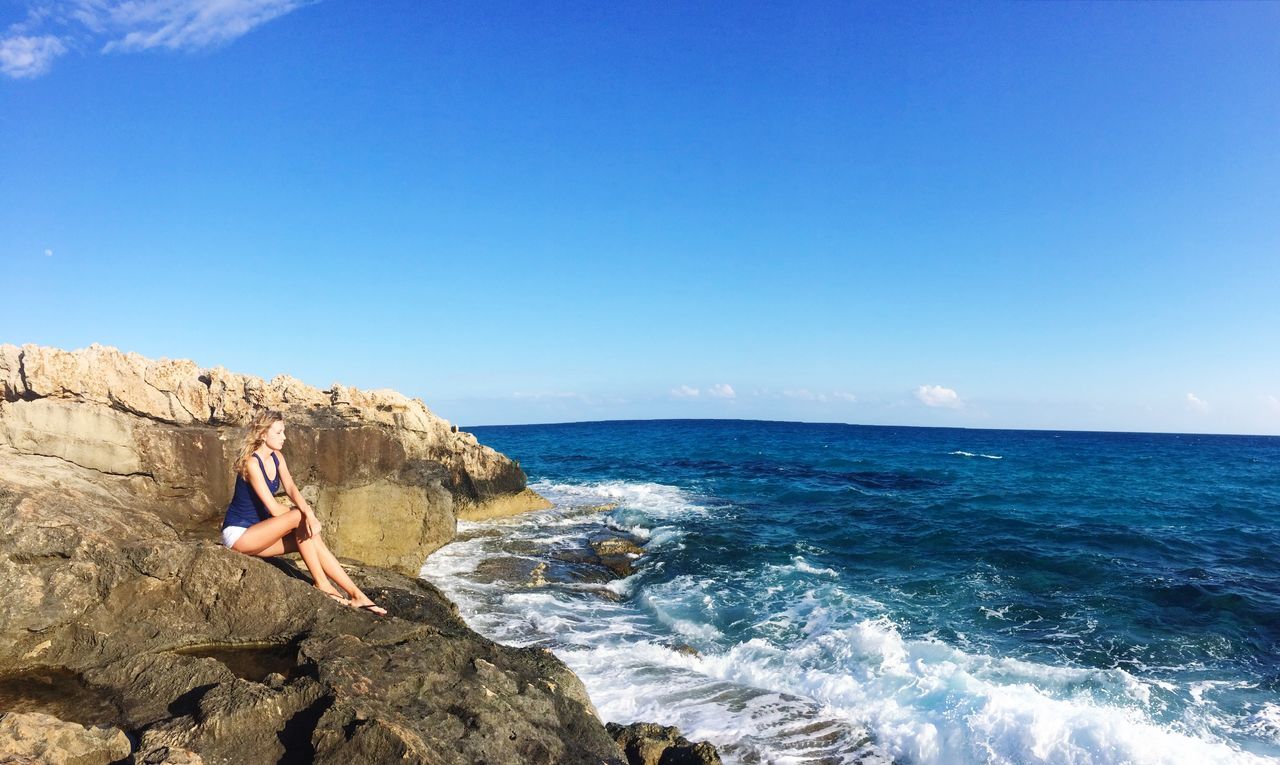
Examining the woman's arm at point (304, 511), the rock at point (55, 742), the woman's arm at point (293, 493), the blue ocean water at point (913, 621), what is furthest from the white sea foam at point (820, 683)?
the rock at point (55, 742)

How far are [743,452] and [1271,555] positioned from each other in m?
35.3

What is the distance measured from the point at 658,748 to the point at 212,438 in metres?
9.78

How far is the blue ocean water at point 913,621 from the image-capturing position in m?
8.27

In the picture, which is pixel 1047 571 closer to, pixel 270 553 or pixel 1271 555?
pixel 1271 555

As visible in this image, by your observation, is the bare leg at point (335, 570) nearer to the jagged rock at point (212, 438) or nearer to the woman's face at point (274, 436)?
the woman's face at point (274, 436)

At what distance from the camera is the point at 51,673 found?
5.09 meters

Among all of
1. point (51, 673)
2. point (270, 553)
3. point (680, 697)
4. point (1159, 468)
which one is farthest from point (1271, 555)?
point (1159, 468)

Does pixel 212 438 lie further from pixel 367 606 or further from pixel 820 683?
pixel 820 683

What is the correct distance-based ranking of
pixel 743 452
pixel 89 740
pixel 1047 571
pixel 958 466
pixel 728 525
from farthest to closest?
pixel 743 452
pixel 958 466
pixel 728 525
pixel 1047 571
pixel 89 740

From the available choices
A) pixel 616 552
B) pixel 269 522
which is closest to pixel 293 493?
pixel 269 522

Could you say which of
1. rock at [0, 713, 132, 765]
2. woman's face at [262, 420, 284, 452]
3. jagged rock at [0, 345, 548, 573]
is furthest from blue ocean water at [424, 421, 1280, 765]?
rock at [0, 713, 132, 765]

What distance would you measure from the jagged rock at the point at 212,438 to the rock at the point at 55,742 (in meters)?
6.49

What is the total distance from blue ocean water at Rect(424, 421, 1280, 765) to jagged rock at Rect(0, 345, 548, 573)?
1.72m

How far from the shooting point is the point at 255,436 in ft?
21.8
